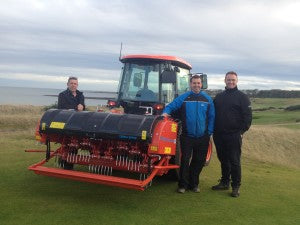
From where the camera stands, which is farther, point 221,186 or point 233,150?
point 221,186

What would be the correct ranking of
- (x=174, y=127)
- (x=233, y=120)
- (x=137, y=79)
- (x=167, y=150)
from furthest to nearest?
(x=137, y=79) < (x=233, y=120) < (x=174, y=127) < (x=167, y=150)

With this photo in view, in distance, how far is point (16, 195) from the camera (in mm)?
6285

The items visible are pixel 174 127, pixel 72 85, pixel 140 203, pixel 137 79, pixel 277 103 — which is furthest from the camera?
pixel 277 103

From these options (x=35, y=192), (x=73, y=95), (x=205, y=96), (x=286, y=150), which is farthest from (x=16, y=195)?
(x=286, y=150)

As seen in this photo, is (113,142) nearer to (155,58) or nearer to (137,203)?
(137,203)

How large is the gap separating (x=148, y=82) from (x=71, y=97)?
1597 millimetres

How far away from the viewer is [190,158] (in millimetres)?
6957

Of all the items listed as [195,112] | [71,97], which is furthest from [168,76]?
[71,97]

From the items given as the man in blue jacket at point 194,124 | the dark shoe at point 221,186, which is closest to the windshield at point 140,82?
the man in blue jacket at point 194,124

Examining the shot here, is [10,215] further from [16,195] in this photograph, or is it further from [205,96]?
[205,96]

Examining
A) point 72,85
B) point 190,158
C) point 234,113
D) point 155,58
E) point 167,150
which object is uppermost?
point 155,58

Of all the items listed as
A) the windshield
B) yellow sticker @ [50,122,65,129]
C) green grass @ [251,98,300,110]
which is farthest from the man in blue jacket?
green grass @ [251,98,300,110]

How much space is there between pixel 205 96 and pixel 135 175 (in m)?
2.32

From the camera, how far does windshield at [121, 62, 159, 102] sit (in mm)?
7797
